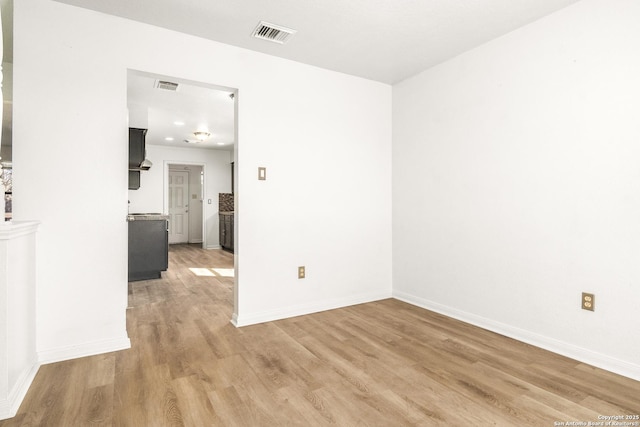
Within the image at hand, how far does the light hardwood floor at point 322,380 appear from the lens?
1.67 metres

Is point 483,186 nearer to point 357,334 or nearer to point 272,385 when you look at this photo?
point 357,334

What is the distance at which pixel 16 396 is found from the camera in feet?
5.73

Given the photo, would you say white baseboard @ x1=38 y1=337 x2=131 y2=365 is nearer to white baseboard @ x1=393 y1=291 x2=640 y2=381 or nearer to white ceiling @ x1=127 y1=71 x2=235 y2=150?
white ceiling @ x1=127 y1=71 x2=235 y2=150

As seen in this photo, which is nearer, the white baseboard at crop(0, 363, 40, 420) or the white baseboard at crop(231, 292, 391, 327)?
the white baseboard at crop(0, 363, 40, 420)

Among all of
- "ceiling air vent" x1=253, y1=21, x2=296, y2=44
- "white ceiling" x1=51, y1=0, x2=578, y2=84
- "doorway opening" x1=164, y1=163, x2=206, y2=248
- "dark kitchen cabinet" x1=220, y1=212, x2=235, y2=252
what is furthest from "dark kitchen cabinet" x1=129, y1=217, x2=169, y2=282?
"doorway opening" x1=164, y1=163, x2=206, y2=248

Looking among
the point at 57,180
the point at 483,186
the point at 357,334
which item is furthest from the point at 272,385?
the point at 483,186

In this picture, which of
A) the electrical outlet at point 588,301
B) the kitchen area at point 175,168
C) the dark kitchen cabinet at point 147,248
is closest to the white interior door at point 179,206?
the kitchen area at point 175,168

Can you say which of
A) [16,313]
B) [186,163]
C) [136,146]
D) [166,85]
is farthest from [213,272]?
[186,163]

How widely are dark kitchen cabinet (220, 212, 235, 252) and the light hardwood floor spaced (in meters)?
4.56

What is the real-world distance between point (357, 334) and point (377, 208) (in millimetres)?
1495

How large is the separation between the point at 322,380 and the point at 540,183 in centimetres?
204

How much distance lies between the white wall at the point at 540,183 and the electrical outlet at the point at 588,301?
0.03 m

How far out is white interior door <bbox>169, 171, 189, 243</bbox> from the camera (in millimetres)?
9133

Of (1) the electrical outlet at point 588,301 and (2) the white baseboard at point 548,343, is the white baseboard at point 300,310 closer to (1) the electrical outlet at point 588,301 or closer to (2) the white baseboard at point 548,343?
(2) the white baseboard at point 548,343
